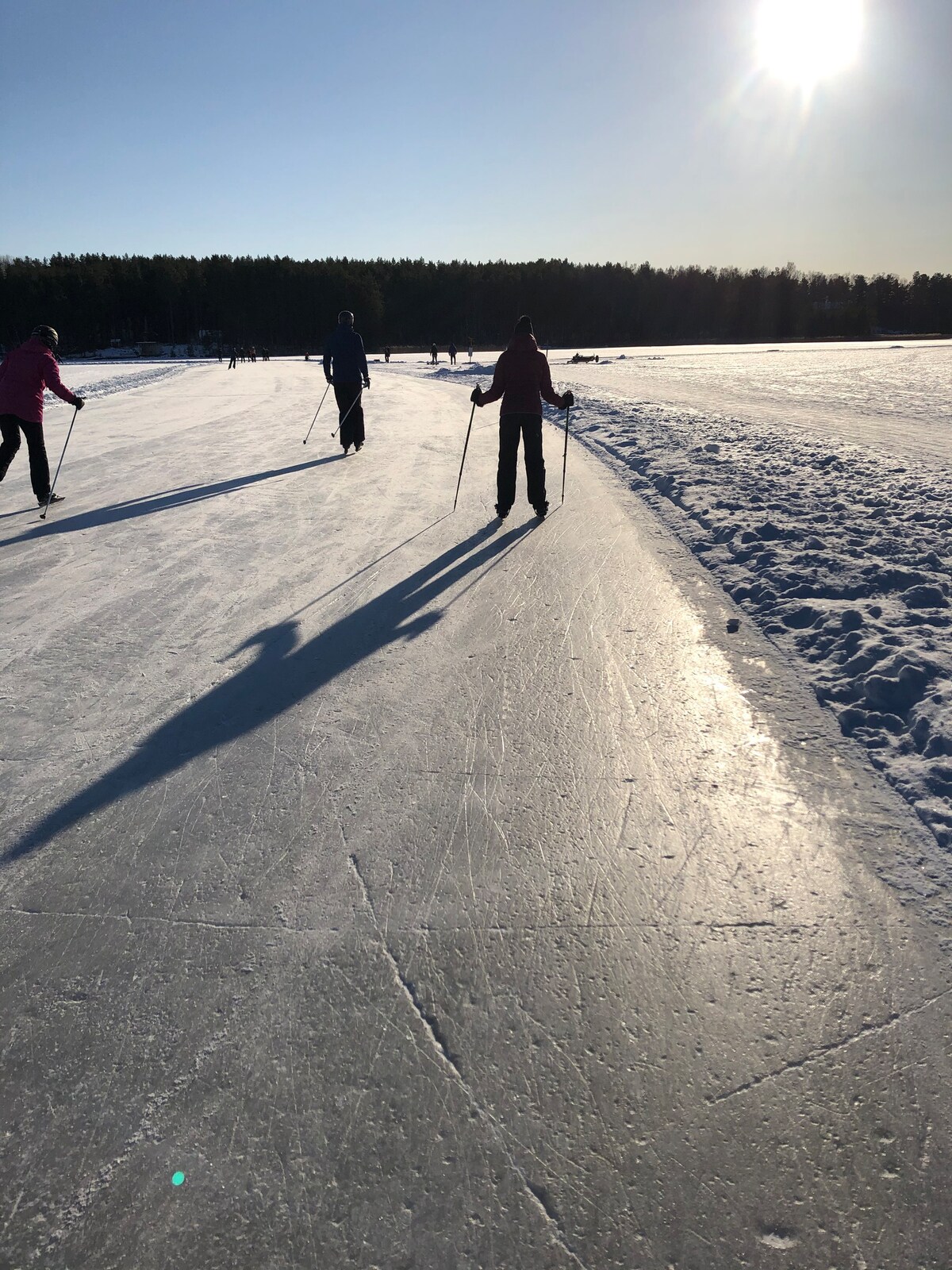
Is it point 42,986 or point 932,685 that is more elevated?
point 932,685

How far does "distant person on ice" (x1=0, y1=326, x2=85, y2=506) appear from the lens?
7473 millimetres

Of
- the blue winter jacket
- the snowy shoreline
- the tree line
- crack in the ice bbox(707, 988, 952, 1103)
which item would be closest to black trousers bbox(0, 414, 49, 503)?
the blue winter jacket

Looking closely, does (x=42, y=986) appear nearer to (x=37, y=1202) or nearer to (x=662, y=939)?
(x=37, y=1202)

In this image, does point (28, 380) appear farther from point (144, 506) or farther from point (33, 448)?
point (144, 506)

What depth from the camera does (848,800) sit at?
2973 mm

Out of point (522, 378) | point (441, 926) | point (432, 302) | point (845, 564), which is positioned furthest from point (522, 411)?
point (432, 302)

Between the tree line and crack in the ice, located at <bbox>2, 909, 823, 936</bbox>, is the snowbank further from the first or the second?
the tree line

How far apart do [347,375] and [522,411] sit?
16.0ft

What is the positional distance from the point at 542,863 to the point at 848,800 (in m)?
1.29

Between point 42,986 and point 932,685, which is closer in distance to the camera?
point 42,986

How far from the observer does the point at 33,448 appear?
7.48 m

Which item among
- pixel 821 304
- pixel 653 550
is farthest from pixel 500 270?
pixel 653 550

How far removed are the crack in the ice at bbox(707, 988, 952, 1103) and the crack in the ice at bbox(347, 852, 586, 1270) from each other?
0.47 metres

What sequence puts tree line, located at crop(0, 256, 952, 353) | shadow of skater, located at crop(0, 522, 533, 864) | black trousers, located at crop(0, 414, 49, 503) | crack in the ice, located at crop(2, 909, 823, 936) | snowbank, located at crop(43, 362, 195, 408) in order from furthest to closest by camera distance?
tree line, located at crop(0, 256, 952, 353) → snowbank, located at crop(43, 362, 195, 408) → black trousers, located at crop(0, 414, 49, 503) → shadow of skater, located at crop(0, 522, 533, 864) → crack in the ice, located at crop(2, 909, 823, 936)
